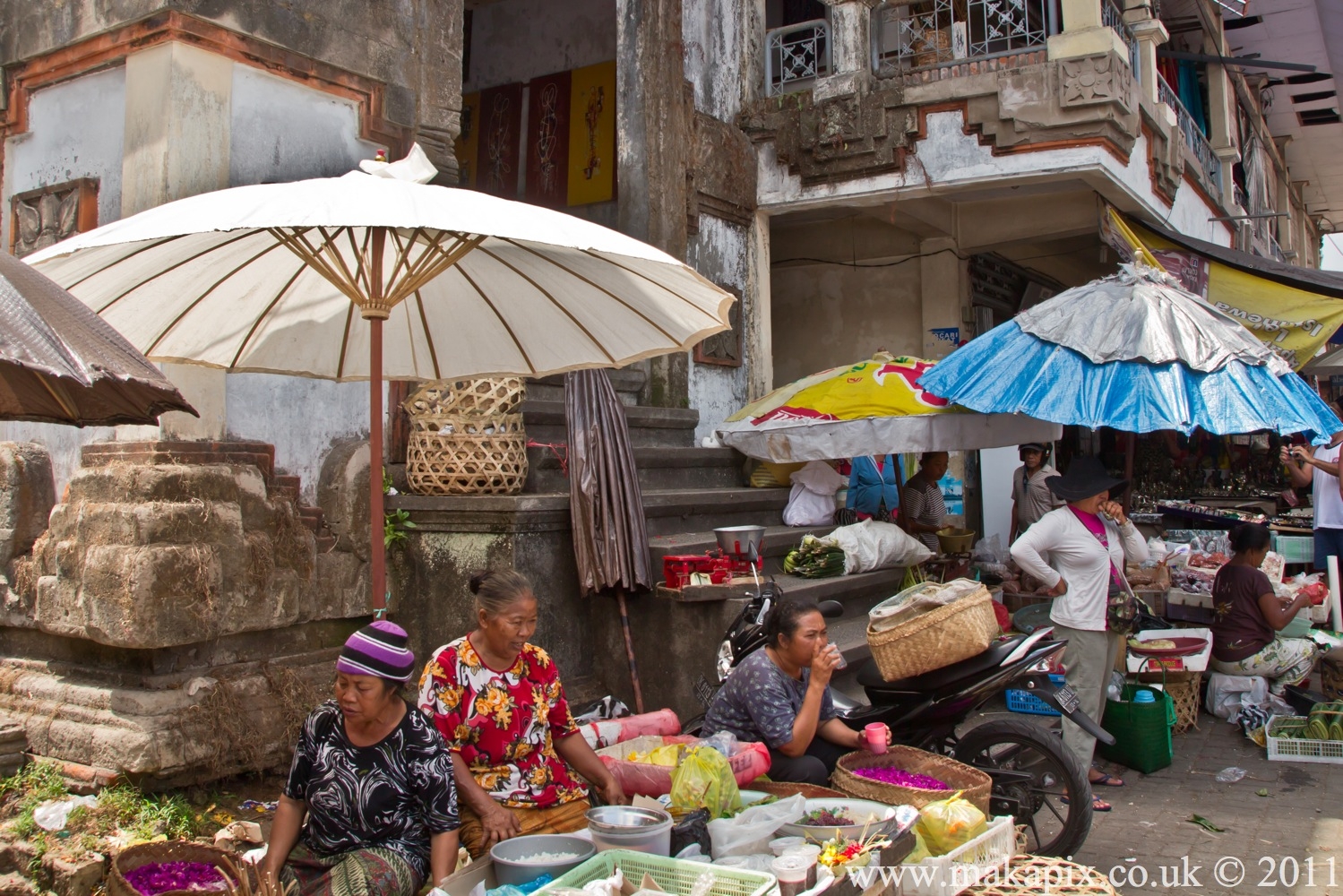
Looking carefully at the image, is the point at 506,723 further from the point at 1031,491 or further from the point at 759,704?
the point at 1031,491

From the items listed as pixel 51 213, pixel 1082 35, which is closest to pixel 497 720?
pixel 51 213

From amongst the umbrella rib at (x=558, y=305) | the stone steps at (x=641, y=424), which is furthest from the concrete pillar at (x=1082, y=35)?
the umbrella rib at (x=558, y=305)

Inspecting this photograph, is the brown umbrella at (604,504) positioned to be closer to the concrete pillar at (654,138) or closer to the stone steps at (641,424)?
the stone steps at (641,424)

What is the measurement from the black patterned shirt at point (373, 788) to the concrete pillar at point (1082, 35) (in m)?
8.12

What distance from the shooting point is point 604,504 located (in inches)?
256

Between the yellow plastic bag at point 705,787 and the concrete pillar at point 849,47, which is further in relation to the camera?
the concrete pillar at point 849,47

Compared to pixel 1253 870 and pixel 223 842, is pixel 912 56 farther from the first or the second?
pixel 223 842

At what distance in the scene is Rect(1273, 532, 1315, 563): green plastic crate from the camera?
10.2 meters

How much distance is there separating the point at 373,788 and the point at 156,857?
85 cm

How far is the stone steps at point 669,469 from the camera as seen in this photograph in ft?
23.5

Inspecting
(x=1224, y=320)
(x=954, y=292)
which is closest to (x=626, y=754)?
(x=1224, y=320)

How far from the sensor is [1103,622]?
578cm

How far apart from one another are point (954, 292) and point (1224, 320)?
5.53 m

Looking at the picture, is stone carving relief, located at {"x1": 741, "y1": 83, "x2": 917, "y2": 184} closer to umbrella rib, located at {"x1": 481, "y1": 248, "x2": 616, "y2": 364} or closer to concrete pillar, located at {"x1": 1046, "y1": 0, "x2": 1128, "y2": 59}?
concrete pillar, located at {"x1": 1046, "y1": 0, "x2": 1128, "y2": 59}
